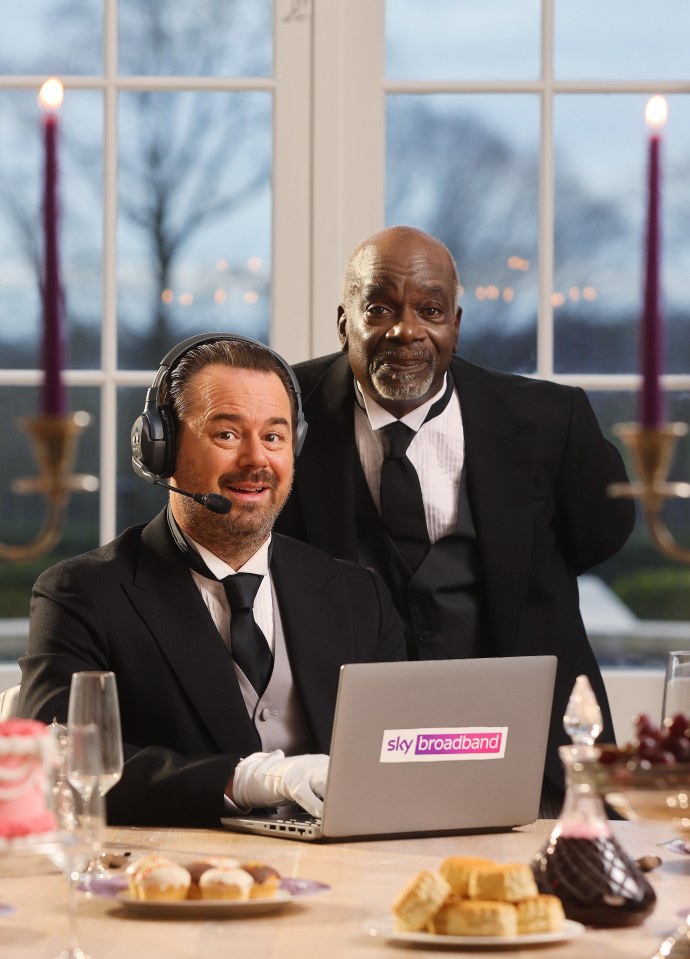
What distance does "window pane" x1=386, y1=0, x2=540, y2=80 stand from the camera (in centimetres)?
347

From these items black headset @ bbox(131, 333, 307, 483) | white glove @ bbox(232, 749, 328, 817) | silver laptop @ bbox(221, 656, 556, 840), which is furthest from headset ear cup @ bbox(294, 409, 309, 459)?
silver laptop @ bbox(221, 656, 556, 840)

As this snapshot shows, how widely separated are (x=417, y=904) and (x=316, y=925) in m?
0.14

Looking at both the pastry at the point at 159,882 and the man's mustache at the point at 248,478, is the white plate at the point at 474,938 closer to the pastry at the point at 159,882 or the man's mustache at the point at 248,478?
the pastry at the point at 159,882

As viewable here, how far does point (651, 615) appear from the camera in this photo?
3.69 meters

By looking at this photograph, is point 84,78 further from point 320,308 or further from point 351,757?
point 351,757

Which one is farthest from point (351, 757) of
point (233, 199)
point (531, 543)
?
point (233, 199)

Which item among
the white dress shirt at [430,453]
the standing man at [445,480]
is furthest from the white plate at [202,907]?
the white dress shirt at [430,453]

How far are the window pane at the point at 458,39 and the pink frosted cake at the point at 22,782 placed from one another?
238 cm

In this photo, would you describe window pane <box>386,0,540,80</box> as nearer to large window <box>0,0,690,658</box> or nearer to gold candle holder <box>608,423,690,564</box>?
large window <box>0,0,690,658</box>

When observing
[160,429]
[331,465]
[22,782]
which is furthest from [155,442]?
[22,782]

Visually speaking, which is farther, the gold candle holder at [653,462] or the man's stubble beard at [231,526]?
the man's stubble beard at [231,526]

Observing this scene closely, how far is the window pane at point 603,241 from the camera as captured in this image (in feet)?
11.4

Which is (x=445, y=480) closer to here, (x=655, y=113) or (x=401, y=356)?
(x=401, y=356)

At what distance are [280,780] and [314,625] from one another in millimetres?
421
